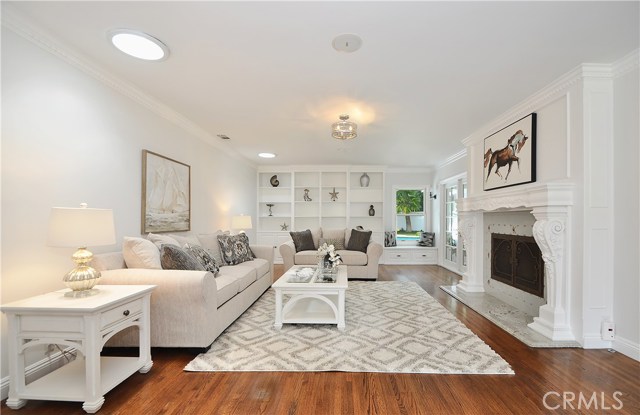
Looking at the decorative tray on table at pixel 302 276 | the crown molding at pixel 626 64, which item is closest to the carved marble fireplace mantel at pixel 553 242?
the crown molding at pixel 626 64

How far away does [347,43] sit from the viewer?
7.00ft

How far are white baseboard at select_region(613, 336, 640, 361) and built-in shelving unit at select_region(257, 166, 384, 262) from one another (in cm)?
497

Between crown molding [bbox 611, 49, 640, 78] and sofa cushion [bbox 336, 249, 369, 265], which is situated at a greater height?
crown molding [bbox 611, 49, 640, 78]

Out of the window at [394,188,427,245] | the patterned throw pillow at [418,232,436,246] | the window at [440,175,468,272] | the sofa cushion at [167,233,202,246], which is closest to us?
the sofa cushion at [167,233,202,246]

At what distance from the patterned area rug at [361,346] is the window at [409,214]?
4021 millimetres

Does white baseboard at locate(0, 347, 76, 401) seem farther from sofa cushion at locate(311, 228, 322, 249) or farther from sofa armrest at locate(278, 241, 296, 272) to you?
sofa cushion at locate(311, 228, 322, 249)

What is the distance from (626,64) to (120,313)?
4.39 m

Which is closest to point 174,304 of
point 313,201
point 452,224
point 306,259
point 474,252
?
point 306,259

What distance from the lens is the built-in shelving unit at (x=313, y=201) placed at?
7387 millimetres

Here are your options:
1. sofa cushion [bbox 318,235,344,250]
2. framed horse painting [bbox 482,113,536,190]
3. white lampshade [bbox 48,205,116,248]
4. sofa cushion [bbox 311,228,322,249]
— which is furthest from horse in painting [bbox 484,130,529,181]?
white lampshade [bbox 48,205,116,248]

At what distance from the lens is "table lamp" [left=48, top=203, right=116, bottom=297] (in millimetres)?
1804

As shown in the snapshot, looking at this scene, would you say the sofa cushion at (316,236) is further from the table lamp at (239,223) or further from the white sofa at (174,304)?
the white sofa at (174,304)

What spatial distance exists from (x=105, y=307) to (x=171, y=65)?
1992 millimetres

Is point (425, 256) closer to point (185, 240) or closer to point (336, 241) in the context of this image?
point (336, 241)
